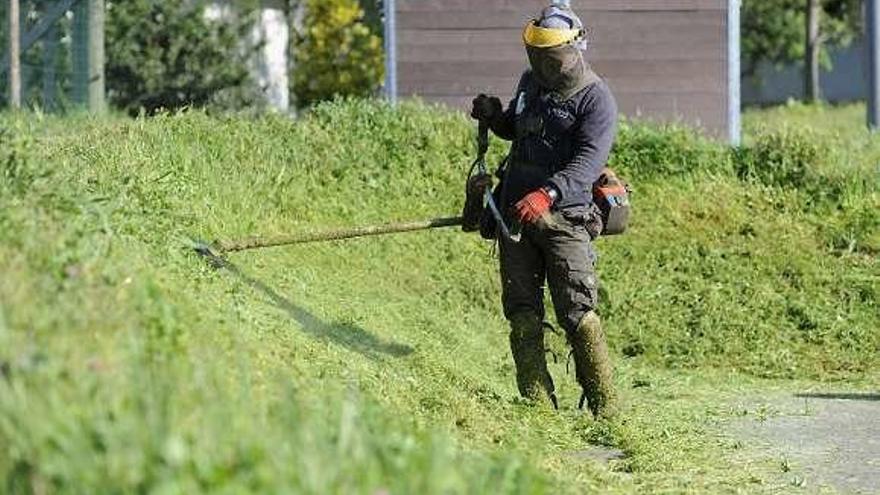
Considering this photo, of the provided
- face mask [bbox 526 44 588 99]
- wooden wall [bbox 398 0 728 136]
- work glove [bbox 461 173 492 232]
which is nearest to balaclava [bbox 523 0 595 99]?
face mask [bbox 526 44 588 99]

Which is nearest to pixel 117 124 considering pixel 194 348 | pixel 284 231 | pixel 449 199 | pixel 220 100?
pixel 284 231

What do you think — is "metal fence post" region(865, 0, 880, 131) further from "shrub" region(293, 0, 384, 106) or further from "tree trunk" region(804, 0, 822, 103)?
"tree trunk" region(804, 0, 822, 103)

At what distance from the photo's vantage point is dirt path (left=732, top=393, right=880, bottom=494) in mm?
8109

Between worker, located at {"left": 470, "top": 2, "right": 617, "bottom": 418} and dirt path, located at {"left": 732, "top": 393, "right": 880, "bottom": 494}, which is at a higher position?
worker, located at {"left": 470, "top": 2, "right": 617, "bottom": 418}

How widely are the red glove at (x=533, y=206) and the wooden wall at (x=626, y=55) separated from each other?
7.34m

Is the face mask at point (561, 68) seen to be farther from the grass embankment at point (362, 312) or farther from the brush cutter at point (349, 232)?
the grass embankment at point (362, 312)

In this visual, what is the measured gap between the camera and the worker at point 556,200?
9.35 metres

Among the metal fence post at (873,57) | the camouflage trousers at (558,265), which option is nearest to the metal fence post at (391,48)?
the metal fence post at (873,57)

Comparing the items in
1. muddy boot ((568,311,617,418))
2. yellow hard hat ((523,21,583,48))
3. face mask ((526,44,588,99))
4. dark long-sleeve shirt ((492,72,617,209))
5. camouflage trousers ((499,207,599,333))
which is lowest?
muddy boot ((568,311,617,418))

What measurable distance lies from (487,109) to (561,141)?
51cm

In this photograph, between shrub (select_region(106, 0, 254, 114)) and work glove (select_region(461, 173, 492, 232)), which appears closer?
work glove (select_region(461, 173, 492, 232))

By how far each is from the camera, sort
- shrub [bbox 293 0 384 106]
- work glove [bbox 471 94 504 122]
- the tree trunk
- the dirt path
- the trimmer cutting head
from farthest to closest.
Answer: the tree trunk → shrub [bbox 293 0 384 106] → work glove [bbox 471 94 504 122] → the trimmer cutting head → the dirt path

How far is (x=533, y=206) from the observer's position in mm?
9180

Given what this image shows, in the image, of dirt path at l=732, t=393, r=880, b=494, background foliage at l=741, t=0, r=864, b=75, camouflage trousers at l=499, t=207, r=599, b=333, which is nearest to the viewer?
dirt path at l=732, t=393, r=880, b=494
